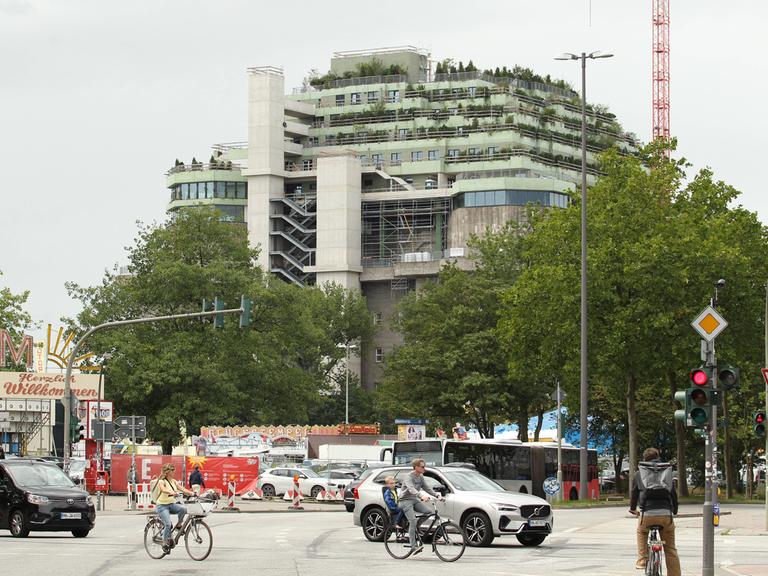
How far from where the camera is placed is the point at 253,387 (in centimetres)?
8075

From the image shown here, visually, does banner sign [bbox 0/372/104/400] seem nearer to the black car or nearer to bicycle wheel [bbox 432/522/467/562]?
the black car

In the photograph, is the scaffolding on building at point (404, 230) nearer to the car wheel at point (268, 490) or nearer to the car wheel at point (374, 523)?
the car wheel at point (268, 490)

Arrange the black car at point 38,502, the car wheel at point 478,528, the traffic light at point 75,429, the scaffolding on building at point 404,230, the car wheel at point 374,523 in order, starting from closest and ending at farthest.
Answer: the car wheel at point 478,528
the car wheel at point 374,523
the black car at point 38,502
the traffic light at point 75,429
the scaffolding on building at point 404,230

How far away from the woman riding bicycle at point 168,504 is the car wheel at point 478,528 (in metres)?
6.15

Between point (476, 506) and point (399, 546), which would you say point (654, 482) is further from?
point (476, 506)

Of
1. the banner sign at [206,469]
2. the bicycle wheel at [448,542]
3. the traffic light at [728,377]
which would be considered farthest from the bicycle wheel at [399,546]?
the banner sign at [206,469]

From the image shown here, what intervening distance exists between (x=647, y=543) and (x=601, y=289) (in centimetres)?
3834

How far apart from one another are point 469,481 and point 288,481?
3441 centimetres

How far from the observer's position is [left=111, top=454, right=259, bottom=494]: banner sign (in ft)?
185

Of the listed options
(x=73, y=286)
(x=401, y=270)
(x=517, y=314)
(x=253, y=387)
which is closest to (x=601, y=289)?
(x=517, y=314)

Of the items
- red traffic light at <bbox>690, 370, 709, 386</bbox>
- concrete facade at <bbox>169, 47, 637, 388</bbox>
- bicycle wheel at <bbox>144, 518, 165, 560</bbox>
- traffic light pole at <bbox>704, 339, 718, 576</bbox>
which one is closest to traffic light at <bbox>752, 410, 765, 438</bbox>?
traffic light pole at <bbox>704, 339, 718, 576</bbox>

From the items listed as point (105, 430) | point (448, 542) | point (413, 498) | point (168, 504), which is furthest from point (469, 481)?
point (105, 430)

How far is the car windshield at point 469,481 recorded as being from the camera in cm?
2972

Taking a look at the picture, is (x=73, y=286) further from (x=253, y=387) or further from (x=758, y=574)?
(x=758, y=574)
